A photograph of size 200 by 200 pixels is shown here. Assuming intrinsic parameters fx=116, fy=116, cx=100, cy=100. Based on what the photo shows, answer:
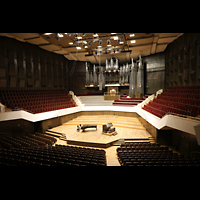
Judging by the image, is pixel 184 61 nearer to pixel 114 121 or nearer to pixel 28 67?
pixel 114 121

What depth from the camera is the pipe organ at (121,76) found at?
9711 millimetres

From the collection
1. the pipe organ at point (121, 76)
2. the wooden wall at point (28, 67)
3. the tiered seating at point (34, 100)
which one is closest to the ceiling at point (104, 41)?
the wooden wall at point (28, 67)

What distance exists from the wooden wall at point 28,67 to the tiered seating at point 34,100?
62cm

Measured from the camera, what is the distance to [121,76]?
454 inches

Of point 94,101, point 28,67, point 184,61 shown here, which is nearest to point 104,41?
point 184,61

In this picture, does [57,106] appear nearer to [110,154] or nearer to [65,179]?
[110,154]

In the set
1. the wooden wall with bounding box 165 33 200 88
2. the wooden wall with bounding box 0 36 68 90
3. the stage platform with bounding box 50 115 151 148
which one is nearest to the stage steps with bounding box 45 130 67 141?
the stage platform with bounding box 50 115 151 148

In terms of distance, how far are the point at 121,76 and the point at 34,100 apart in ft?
26.0

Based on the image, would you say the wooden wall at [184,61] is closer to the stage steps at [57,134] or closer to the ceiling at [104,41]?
the ceiling at [104,41]

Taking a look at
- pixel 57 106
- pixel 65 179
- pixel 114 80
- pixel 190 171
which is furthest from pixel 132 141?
pixel 114 80

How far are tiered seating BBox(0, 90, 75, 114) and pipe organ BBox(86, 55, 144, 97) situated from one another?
3.68 m

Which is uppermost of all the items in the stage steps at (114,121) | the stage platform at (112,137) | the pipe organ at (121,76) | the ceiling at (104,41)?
the ceiling at (104,41)

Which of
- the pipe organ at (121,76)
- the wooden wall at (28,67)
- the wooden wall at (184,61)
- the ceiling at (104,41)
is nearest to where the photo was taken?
the wooden wall at (184,61)

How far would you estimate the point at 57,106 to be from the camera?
334 inches
